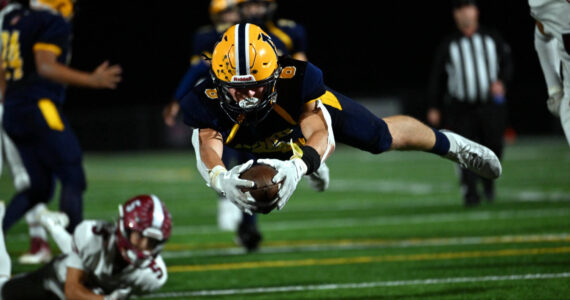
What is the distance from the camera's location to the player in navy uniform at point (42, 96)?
523 centimetres

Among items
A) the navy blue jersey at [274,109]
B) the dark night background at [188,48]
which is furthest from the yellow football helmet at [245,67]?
the dark night background at [188,48]

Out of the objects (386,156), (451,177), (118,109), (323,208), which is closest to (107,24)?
(118,109)

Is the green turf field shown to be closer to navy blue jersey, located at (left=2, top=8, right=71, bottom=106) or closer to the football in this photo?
navy blue jersey, located at (left=2, top=8, right=71, bottom=106)

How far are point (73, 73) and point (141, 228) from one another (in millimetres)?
1494

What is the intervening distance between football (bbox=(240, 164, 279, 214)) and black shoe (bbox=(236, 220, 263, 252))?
2789 millimetres

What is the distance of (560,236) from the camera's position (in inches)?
237

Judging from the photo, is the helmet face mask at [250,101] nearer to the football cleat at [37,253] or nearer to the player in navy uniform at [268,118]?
the player in navy uniform at [268,118]

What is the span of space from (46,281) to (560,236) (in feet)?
11.6

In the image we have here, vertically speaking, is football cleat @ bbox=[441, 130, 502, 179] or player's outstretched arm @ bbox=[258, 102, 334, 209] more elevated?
player's outstretched arm @ bbox=[258, 102, 334, 209]

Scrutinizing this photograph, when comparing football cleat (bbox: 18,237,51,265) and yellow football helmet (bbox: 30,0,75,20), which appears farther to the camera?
football cleat (bbox: 18,237,51,265)

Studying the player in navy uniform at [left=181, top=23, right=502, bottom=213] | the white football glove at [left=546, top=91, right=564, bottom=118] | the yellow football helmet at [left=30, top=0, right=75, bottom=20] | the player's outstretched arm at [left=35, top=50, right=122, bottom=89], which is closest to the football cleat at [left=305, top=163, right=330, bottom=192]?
the player in navy uniform at [left=181, top=23, right=502, bottom=213]

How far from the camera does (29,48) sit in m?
5.37

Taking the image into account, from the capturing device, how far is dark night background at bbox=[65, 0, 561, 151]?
23797 mm

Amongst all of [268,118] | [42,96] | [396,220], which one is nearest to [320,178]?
[268,118]
